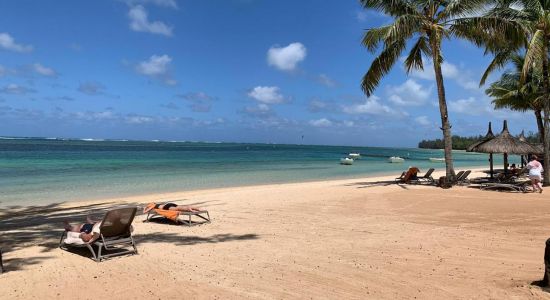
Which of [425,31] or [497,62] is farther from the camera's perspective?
[497,62]

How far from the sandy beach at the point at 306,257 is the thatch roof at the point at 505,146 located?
6502 mm

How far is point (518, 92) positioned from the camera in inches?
908

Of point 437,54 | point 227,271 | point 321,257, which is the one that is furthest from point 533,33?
point 227,271

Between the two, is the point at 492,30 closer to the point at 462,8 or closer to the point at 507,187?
the point at 462,8

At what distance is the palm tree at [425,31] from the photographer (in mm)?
14438

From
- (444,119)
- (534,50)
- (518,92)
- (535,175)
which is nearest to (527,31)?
(534,50)

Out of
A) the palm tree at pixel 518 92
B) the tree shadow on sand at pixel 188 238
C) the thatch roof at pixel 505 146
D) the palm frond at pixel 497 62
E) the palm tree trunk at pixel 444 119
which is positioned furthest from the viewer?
the palm tree at pixel 518 92

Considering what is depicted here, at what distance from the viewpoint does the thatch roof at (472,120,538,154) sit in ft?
53.8

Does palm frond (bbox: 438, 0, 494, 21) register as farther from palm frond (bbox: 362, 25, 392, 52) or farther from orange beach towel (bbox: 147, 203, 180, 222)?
orange beach towel (bbox: 147, 203, 180, 222)

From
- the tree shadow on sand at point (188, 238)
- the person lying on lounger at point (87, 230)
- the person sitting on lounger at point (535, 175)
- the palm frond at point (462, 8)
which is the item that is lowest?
the tree shadow on sand at point (188, 238)

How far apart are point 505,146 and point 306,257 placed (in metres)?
13.8

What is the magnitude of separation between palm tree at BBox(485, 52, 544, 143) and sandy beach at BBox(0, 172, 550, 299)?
44.7 ft

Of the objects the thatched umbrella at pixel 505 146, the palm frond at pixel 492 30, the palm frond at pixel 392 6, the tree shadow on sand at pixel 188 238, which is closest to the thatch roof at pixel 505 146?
the thatched umbrella at pixel 505 146

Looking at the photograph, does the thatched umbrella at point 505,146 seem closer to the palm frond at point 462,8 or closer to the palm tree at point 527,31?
the palm tree at point 527,31
